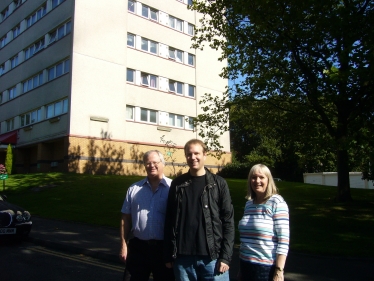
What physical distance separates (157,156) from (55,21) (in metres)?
27.6

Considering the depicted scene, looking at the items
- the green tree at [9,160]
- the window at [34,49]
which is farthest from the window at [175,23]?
the green tree at [9,160]

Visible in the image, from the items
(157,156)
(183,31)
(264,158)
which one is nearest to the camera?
(157,156)

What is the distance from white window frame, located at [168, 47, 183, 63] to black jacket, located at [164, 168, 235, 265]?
2916cm

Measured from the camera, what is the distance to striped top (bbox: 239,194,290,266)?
327 cm

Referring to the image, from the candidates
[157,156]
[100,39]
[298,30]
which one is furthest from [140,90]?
[157,156]

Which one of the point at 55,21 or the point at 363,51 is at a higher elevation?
the point at 55,21

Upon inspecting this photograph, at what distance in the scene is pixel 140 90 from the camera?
2911cm

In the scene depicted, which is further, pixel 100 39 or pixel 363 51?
pixel 100 39

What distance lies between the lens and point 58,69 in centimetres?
2750

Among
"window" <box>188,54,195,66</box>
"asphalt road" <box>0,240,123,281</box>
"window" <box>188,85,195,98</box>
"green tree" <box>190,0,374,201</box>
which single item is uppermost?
"window" <box>188,54,195,66</box>

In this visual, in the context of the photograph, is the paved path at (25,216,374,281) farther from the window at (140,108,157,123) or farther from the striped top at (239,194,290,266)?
the window at (140,108,157,123)

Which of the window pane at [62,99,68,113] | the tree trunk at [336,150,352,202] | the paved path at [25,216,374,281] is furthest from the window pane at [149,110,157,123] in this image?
the paved path at [25,216,374,281]

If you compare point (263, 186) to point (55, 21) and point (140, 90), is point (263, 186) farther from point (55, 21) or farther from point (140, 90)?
point (55, 21)

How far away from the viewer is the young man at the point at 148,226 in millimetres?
3701
